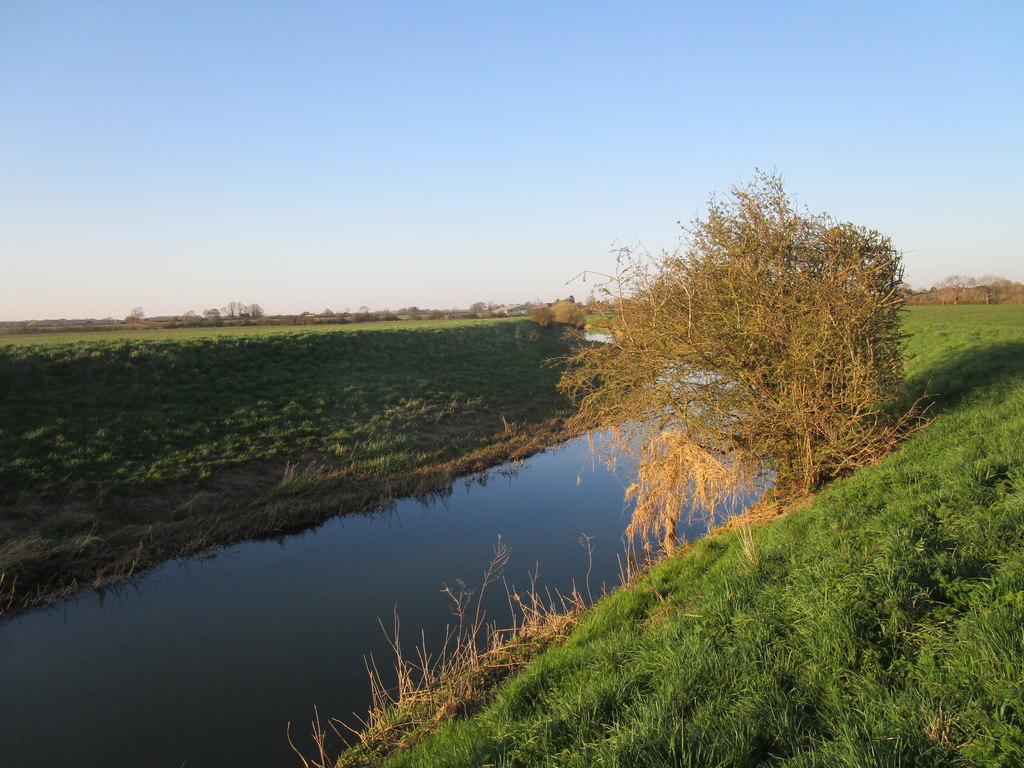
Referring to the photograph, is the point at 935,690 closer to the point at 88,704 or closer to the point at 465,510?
the point at 88,704

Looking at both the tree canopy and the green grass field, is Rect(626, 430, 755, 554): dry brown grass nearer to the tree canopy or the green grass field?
A: the tree canopy

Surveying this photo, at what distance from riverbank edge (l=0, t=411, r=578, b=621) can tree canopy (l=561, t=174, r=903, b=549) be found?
7.35 m

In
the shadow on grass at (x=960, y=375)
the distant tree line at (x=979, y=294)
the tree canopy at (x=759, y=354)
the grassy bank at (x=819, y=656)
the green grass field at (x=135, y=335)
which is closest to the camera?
the grassy bank at (x=819, y=656)

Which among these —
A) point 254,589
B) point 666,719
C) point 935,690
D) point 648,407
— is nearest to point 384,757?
point 666,719

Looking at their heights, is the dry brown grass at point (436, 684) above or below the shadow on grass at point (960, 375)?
below

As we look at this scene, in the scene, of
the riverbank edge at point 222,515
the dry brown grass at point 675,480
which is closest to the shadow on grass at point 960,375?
the dry brown grass at point 675,480

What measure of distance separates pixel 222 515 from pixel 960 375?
1749 cm

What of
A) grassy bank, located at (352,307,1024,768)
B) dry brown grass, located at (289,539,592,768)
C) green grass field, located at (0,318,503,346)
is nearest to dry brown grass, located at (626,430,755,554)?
grassy bank, located at (352,307,1024,768)

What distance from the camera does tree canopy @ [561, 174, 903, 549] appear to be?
873 centimetres

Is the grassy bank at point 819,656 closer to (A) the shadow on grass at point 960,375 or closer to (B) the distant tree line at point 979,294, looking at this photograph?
(A) the shadow on grass at point 960,375

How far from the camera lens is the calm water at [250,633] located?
6266 mm

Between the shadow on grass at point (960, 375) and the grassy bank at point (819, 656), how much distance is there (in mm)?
5111

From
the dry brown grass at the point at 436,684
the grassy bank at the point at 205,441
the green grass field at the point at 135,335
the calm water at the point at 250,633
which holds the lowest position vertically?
the calm water at the point at 250,633

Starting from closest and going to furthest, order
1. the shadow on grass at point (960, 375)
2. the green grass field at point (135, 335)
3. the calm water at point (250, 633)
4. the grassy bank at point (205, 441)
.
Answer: the calm water at point (250, 633)
the grassy bank at point (205, 441)
the shadow on grass at point (960, 375)
the green grass field at point (135, 335)
